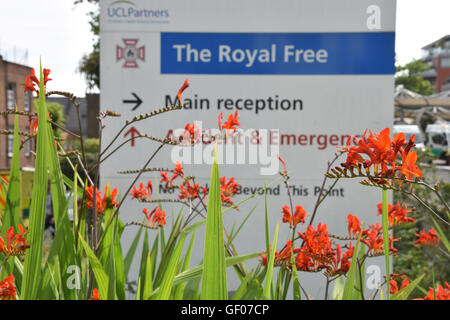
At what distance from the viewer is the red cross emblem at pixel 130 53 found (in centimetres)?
319

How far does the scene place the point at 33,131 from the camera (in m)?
1.17

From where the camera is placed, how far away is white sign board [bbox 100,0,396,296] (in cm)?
312

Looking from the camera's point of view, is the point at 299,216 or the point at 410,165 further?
the point at 299,216

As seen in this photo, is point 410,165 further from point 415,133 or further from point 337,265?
point 337,265

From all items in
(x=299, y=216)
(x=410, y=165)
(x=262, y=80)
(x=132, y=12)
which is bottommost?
(x=299, y=216)

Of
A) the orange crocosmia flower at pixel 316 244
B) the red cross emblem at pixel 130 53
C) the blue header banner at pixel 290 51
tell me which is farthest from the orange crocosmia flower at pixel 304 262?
the red cross emblem at pixel 130 53

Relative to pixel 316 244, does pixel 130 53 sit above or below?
above

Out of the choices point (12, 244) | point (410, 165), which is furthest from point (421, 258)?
point (12, 244)

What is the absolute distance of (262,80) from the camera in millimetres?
3133

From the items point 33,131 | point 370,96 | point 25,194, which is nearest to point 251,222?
point 370,96

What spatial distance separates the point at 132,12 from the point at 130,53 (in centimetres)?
26

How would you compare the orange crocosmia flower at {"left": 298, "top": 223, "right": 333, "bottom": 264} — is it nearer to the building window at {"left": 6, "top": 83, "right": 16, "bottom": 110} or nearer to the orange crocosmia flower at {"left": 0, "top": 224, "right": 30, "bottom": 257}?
the orange crocosmia flower at {"left": 0, "top": 224, "right": 30, "bottom": 257}

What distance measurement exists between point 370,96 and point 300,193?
0.78 meters

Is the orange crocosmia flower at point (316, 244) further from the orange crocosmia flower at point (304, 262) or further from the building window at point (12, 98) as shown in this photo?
the building window at point (12, 98)
